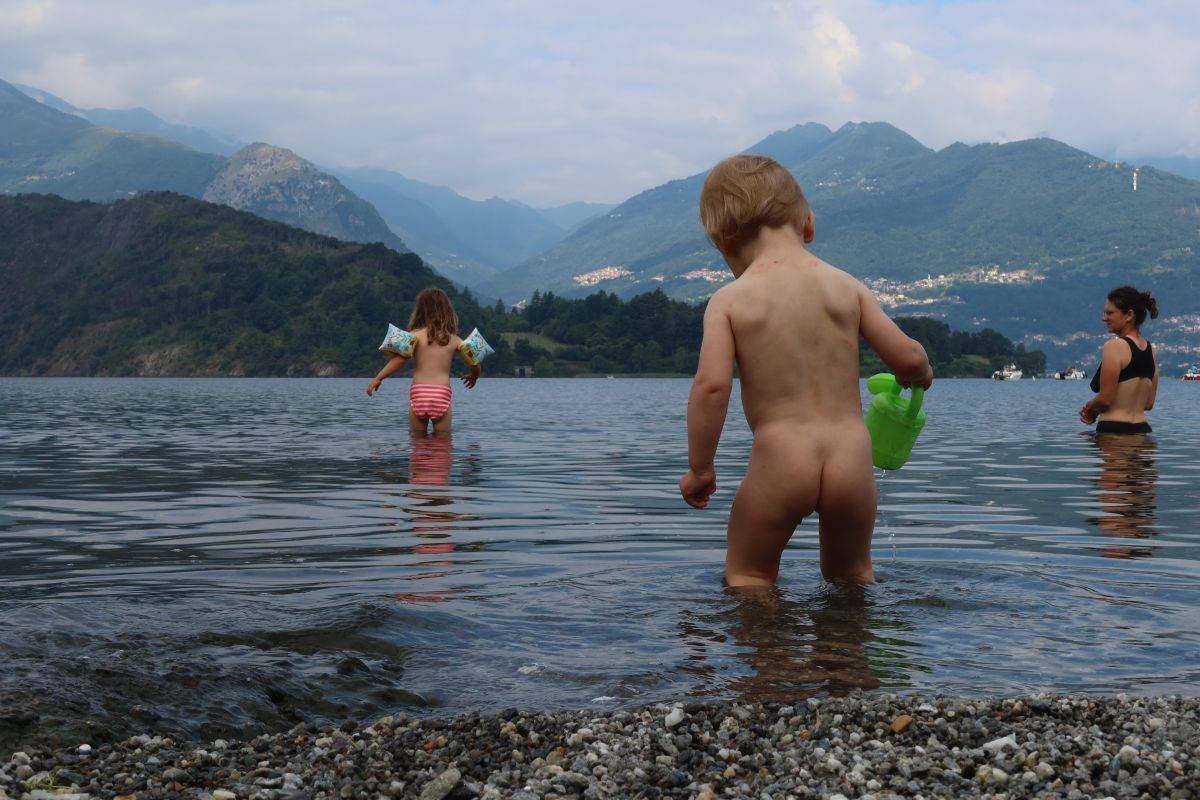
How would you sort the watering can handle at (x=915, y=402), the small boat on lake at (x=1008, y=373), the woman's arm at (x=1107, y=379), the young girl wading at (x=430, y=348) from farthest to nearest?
the small boat on lake at (x=1008, y=373) < the young girl wading at (x=430, y=348) < the woman's arm at (x=1107, y=379) < the watering can handle at (x=915, y=402)

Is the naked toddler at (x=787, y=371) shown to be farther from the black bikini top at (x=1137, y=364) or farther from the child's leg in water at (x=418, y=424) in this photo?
the child's leg in water at (x=418, y=424)

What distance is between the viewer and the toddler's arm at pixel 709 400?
5355 mm

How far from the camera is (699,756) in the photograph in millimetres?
3473

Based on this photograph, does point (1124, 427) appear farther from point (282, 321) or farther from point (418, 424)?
point (282, 321)

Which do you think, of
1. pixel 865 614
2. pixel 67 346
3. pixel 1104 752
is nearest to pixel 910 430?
pixel 865 614

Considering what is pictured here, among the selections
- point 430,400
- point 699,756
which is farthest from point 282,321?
point 699,756

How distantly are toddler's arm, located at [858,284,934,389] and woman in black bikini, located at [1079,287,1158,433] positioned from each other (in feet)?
34.4

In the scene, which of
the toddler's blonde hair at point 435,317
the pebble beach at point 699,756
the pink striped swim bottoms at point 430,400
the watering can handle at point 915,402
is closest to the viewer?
the pebble beach at point 699,756

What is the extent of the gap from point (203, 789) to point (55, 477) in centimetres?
1129

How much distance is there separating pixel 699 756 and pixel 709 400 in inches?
86.1

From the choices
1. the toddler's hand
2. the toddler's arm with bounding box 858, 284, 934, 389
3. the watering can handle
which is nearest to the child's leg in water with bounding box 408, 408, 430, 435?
the watering can handle

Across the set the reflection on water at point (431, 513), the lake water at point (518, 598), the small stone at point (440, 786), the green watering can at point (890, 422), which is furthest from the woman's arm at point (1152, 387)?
the small stone at point (440, 786)

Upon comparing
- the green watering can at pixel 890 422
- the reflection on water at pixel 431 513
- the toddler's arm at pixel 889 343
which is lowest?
the reflection on water at pixel 431 513

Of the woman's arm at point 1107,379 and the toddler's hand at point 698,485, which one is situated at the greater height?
the woman's arm at point 1107,379
